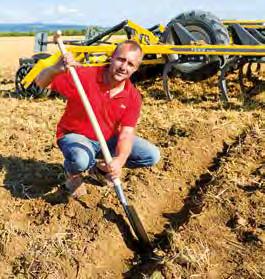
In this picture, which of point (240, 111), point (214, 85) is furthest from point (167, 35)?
point (240, 111)

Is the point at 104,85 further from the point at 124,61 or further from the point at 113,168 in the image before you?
the point at 113,168

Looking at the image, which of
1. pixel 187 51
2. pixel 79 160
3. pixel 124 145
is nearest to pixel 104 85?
pixel 124 145

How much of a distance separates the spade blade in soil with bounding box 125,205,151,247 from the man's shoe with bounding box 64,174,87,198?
24.1 inches

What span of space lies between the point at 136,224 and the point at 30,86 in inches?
182

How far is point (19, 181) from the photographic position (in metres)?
4.45

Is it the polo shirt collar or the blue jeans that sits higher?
the polo shirt collar

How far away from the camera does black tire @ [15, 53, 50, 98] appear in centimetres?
761

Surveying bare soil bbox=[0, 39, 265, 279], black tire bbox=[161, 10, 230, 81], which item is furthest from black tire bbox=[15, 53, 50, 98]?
black tire bbox=[161, 10, 230, 81]

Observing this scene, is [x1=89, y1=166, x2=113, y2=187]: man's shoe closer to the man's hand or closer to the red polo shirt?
the red polo shirt

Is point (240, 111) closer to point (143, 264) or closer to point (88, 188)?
point (88, 188)

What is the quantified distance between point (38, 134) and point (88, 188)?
1.67 meters

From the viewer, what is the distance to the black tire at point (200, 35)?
7338mm

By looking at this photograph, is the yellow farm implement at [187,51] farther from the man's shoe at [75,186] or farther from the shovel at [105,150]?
the shovel at [105,150]

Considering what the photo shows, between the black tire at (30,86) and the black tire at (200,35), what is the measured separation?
1933mm
